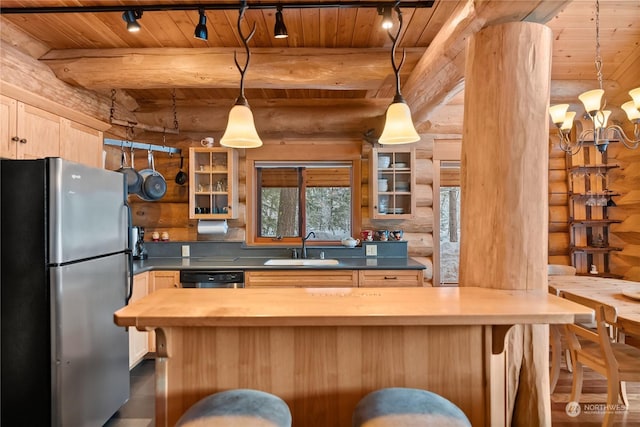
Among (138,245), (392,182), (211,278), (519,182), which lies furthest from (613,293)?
(138,245)

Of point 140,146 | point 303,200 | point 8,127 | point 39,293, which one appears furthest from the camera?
point 303,200

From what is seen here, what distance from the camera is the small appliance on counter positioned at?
3791 millimetres

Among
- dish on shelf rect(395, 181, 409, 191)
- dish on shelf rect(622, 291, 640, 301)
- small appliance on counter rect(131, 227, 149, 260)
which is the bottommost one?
dish on shelf rect(622, 291, 640, 301)

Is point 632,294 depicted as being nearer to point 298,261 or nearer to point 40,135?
point 298,261

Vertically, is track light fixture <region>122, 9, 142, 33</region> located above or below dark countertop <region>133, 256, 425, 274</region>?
above

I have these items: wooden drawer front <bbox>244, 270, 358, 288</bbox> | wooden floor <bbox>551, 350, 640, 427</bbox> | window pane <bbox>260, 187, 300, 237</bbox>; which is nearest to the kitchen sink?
wooden drawer front <bbox>244, 270, 358, 288</bbox>

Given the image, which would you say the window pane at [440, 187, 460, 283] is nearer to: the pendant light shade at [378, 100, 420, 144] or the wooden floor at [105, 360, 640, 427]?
the wooden floor at [105, 360, 640, 427]

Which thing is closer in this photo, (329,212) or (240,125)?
(240,125)

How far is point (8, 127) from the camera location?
2.28 meters

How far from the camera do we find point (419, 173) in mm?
4148

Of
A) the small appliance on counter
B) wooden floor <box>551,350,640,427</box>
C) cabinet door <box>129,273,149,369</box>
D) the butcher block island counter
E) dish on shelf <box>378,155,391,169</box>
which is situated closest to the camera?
the butcher block island counter

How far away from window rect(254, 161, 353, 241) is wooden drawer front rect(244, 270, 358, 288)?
92 centimetres

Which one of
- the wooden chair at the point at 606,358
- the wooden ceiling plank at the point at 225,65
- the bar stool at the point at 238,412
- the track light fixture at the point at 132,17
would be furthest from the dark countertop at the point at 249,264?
the bar stool at the point at 238,412

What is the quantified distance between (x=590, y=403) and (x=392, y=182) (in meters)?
2.51
